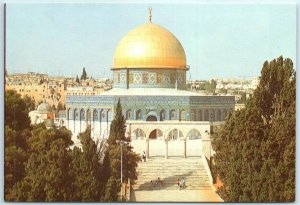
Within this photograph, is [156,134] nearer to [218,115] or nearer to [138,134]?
[138,134]

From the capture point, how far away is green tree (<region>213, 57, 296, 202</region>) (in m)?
8.84

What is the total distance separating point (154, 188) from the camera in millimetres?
9070

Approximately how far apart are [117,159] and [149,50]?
1462 mm

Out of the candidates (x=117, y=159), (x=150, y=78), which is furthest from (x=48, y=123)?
(x=150, y=78)

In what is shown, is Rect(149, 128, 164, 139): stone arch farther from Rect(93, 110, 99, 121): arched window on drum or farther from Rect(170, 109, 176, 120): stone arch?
Rect(93, 110, 99, 121): arched window on drum

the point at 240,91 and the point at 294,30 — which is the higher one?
the point at 294,30

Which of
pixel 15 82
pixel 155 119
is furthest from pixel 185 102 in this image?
pixel 15 82

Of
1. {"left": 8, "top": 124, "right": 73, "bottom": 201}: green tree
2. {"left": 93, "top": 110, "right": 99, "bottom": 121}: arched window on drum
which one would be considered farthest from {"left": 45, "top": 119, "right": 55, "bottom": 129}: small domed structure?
{"left": 93, "top": 110, "right": 99, "bottom": 121}: arched window on drum

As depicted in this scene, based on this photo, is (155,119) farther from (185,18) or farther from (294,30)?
(294,30)

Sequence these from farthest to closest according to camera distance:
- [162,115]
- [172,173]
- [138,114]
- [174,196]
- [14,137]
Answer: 1. [162,115]
2. [138,114]
3. [172,173]
4. [174,196]
5. [14,137]

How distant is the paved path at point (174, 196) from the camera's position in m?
8.97

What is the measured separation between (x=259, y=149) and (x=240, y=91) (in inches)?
29.8

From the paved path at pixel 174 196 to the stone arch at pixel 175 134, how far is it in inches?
27.4

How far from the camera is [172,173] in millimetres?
9117
